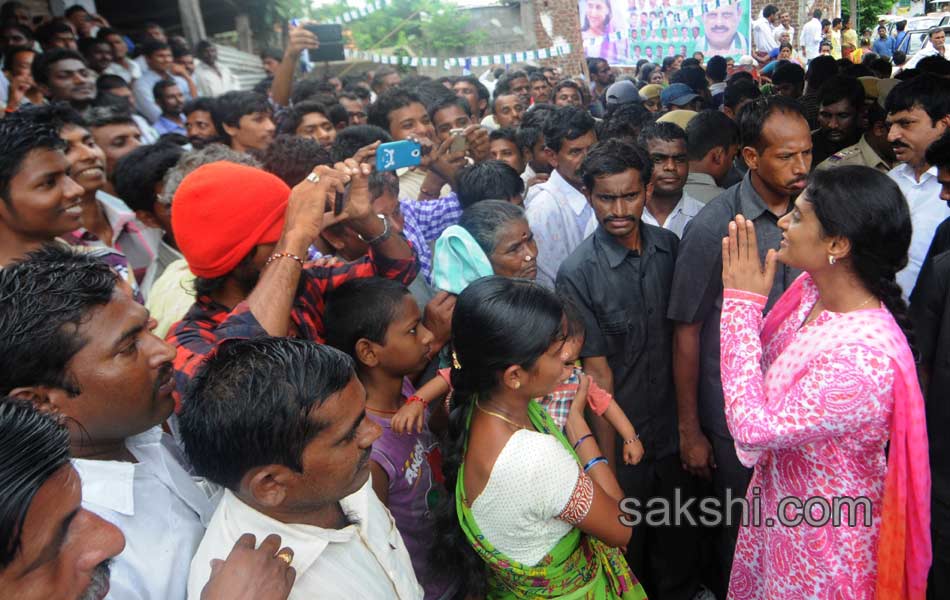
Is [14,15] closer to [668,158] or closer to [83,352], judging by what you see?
[668,158]

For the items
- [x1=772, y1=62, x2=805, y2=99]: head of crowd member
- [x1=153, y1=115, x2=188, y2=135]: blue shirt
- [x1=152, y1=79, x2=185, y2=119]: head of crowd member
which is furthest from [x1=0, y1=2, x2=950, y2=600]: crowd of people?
[x1=772, y1=62, x2=805, y2=99]: head of crowd member

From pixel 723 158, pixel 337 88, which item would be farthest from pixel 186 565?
pixel 337 88

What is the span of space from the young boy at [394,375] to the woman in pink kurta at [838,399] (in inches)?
36.6

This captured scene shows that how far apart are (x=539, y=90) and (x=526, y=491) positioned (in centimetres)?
706

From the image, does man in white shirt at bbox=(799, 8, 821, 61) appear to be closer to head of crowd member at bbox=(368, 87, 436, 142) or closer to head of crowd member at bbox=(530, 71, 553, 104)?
head of crowd member at bbox=(530, 71, 553, 104)

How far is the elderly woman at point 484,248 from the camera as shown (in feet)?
7.89

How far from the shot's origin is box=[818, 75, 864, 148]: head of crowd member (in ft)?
15.4

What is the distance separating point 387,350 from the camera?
77.0 inches

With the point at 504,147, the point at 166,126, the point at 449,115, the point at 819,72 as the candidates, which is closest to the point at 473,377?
the point at 504,147

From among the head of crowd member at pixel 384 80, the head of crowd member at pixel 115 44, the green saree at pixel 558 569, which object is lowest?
the green saree at pixel 558 569

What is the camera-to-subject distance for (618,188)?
258 cm

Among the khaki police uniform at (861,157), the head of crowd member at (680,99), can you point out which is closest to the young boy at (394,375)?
the khaki police uniform at (861,157)

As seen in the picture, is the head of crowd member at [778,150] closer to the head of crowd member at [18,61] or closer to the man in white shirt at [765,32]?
the head of crowd member at [18,61]

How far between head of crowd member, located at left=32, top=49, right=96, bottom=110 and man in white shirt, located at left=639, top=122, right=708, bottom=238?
4297 mm
